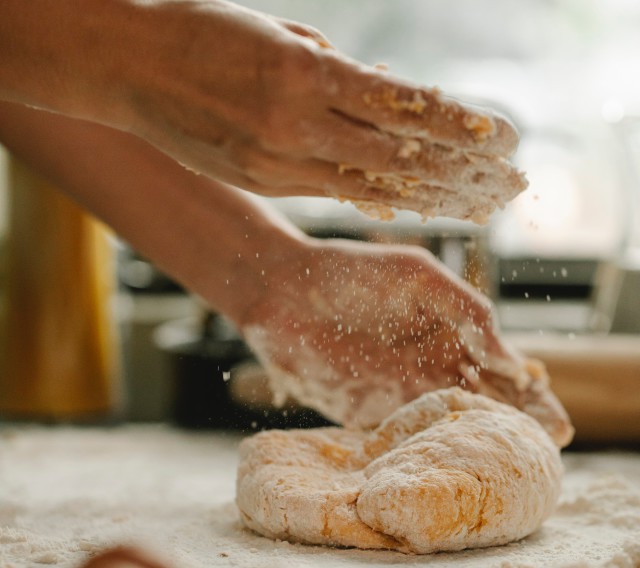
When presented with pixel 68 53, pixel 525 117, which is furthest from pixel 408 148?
pixel 525 117

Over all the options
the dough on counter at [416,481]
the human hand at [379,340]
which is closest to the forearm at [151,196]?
the human hand at [379,340]

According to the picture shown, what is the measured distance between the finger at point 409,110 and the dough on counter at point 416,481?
0.82ft

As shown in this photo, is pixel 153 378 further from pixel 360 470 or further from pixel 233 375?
pixel 360 470

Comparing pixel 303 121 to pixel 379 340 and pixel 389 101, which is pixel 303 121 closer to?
pixel 389 101

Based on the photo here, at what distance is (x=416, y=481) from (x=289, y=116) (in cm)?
29

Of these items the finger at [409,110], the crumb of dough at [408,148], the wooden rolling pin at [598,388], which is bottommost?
the wooden rolling pin at [598,388]

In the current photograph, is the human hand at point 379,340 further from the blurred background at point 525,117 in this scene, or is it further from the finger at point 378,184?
the blurred background at point 525,117

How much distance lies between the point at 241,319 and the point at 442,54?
1747 mm

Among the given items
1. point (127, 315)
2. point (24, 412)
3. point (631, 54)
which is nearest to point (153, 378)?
point (127, 315)

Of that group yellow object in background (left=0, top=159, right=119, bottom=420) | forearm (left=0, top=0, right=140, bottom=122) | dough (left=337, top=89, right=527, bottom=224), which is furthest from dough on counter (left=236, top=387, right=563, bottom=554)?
yellow object in background (left=0, top=159, right=119, bottom=420)

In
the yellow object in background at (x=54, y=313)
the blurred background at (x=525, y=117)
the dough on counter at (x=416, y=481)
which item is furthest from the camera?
the blurred background at (x=525, y=117)

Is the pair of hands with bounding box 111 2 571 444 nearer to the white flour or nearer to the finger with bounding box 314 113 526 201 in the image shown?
the finger with bounding box 314 113 526 201

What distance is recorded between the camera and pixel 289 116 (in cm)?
52

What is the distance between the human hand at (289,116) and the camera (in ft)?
1.69
